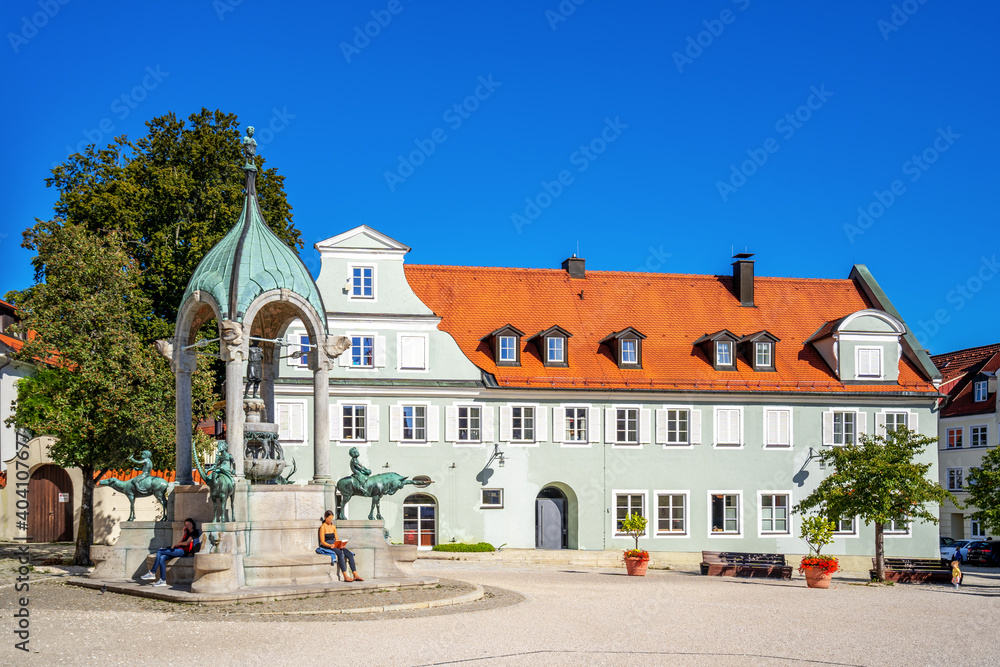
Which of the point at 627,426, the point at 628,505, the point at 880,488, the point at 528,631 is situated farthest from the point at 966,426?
the point at 528,631

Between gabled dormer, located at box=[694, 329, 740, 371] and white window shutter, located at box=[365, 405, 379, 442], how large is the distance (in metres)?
13.4

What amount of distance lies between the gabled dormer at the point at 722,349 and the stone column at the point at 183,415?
2513 cm

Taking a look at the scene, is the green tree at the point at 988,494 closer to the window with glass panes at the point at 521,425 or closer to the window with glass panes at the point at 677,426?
the window with glass panes at the point at 677,426

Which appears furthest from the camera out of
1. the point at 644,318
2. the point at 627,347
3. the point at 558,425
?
the point at 644,318

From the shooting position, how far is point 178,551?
65.7ft

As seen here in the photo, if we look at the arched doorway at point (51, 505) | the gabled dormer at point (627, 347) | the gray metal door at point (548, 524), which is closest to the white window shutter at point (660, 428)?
the gabled dormer at point (627, 347)

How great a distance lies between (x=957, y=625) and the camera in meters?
19.4

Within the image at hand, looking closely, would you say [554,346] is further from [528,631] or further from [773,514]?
[528,631]

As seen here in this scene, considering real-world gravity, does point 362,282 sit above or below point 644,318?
above

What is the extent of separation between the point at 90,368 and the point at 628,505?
2070 cm

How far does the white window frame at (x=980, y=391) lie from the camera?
58.1m

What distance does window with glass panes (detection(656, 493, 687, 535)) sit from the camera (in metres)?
41.2

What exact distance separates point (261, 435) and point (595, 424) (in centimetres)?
2123

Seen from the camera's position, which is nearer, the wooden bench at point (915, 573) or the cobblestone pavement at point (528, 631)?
the cobblestone pavement at point (528, 631)
